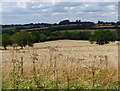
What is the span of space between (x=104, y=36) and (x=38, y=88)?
66.4 metres

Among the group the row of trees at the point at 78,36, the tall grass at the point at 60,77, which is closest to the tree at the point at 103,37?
the row of trees at the point at 78,36

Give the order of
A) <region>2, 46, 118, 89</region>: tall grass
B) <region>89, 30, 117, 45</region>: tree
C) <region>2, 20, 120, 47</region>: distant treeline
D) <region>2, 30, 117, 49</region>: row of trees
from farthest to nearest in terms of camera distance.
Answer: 1. <region>89, 30, 117, 45</region>: tree
2. <region>2, 30, 117, 49</region>: row of trees
3. <region>2, 20, 120, 47</region>: distant treeline
4. <region>2, 46, 118, 89</region>: tall grass

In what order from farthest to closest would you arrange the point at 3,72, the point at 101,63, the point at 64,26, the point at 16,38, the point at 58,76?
the point at 64,26
the point at 16,38
the point at 101,63
the point at 3,72
the point at 58,76

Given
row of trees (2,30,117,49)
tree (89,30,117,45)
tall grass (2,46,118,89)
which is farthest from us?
tree (89,30,117,45)

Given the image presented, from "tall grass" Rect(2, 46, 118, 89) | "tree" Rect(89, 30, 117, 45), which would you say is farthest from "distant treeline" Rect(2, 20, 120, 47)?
"tall grass" Rect(2, 46, 118, 89)

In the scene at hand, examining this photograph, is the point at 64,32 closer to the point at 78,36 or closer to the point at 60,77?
the point at 78,36

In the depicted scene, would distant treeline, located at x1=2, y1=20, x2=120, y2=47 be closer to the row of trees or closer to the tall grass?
the row of trees

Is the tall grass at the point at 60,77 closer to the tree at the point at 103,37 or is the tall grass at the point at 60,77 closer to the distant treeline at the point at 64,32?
the distant treeline at the point at 64,32

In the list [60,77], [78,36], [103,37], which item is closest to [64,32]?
[78,36]

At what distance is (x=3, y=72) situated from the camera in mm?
7766

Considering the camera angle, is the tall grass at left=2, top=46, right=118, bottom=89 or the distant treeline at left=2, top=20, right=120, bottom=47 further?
the distant treeline at left=2, top=20, right=120, bottom=47

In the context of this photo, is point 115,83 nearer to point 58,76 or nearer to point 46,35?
point 58,76

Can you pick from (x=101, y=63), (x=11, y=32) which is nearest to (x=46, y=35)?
(x=11, y=32)

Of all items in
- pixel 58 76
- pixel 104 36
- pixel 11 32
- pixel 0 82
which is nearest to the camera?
pixel 0 82
